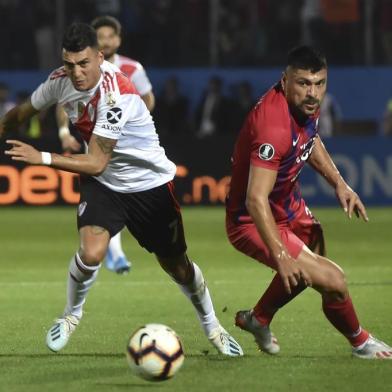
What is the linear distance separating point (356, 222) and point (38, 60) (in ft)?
23.2

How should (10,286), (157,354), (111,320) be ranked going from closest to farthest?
(157,354) < (111,320) < (10,286)

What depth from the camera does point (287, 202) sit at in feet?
25.8

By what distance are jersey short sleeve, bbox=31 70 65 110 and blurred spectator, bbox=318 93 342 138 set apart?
1341 cm

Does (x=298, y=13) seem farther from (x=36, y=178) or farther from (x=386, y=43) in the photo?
(x=36, y=178)

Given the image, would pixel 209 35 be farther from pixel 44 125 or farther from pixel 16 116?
pixel 16 116

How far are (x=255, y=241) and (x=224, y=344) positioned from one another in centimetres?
79

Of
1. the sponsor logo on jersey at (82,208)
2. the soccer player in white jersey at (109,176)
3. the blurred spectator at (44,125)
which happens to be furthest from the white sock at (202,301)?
the blurred spectator at (44,125)

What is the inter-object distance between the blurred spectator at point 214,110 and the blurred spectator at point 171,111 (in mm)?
331

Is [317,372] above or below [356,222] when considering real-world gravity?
above

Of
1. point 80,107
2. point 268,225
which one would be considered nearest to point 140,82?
point 80,107

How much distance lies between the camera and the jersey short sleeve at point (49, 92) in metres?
8.16

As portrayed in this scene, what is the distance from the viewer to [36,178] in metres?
19.2

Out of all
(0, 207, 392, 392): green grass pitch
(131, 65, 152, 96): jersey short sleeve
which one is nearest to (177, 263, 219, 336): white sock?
(0, 207, 392, 392): green grass pitch

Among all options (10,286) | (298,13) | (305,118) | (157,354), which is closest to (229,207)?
(305,118)
